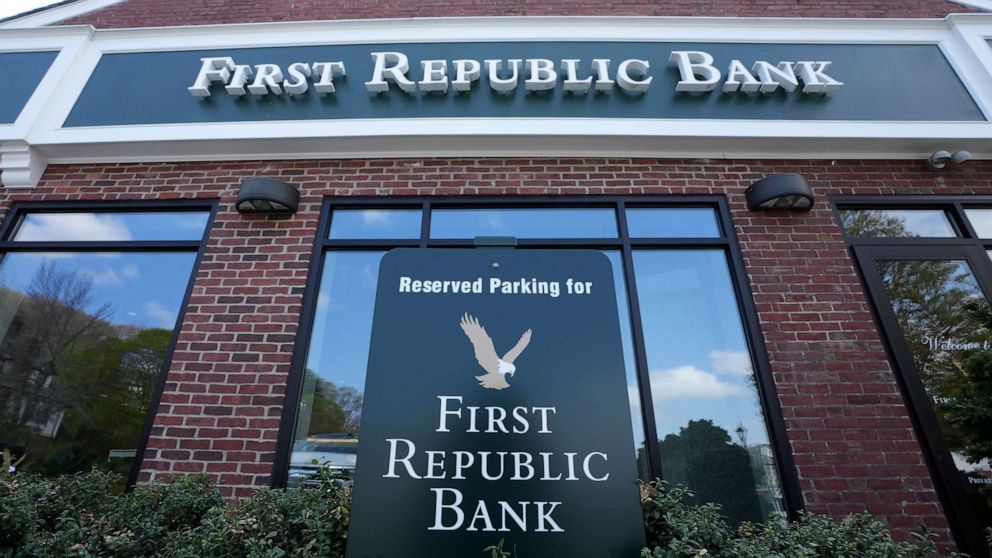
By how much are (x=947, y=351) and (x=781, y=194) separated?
1.73m

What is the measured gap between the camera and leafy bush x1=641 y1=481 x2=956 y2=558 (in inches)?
80.7

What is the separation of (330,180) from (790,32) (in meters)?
4.80

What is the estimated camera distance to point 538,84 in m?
Answer: 4.42

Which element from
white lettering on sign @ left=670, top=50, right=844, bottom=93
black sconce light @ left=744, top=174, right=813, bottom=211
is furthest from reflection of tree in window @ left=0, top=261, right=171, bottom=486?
white lettering on sign @ left=670, top=50, right=844, bottom=93

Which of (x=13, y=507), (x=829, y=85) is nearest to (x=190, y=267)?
(x=13, y=507)

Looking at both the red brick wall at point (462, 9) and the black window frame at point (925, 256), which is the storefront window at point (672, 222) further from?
the red brick wall at point (462, 9)

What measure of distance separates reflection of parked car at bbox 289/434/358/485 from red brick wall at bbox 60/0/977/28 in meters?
4.39

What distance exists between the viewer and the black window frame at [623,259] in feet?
10.9

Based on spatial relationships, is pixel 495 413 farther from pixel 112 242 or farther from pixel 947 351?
pixel 112 242

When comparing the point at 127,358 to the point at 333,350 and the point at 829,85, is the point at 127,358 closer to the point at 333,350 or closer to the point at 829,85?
the point at 333,350

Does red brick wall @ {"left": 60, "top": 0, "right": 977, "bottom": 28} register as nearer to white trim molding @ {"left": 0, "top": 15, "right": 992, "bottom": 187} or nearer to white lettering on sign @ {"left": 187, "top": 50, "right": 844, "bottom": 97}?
white trim molding @ {"left": 0, "top": 15, "right": 992, "bottom": 187}

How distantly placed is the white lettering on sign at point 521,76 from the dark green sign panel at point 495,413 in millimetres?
2988

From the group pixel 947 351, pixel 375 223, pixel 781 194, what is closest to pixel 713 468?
pixel 947 351

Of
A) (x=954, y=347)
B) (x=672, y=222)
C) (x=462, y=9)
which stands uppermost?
(x=462, y=9)
